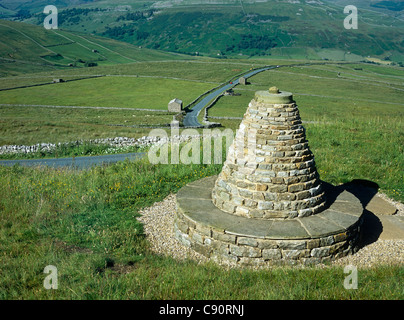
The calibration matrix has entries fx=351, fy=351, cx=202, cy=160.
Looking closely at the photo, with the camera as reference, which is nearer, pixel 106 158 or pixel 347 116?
pixel 106 158

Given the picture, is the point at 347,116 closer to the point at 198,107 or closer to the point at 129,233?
the point at 198,107

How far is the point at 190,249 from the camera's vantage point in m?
8.77

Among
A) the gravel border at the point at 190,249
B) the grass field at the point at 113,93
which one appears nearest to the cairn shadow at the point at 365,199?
the gravel border at the point at 190,249

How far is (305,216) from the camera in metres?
8.73

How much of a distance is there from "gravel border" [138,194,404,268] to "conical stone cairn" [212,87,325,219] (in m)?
1.48

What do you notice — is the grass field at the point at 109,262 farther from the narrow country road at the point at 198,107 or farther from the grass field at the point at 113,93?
the grass field at the point at 113,93

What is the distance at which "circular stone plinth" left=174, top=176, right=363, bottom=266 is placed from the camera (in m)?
7.80

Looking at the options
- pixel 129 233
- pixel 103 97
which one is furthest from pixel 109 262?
pixel 103 97

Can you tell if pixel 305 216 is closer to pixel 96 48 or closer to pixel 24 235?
pixel 24 235

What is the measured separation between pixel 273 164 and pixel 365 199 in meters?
5.48

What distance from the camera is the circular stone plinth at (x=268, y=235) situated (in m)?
7.80

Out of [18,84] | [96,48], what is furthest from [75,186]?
[96,48]

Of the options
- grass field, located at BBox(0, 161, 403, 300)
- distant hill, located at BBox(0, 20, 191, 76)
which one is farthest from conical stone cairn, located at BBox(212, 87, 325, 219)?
distant hill, located at BBox(0, 20, 191, 76)

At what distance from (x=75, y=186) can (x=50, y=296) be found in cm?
689
